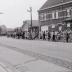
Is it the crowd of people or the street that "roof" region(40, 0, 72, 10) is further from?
the street

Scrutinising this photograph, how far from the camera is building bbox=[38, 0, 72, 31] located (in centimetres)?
4331

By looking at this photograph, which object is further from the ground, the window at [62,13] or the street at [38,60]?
the window at [62,13]

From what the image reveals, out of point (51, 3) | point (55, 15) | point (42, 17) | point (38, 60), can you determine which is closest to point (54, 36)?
point (55, 15)

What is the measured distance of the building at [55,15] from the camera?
142 feet

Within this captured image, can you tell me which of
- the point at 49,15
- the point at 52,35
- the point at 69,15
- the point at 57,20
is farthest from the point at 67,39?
the point at 49,15

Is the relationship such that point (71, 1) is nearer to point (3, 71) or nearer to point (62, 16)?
point (62, 16)

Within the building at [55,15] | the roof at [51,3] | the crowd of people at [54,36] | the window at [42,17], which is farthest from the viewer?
the window at [42,17]

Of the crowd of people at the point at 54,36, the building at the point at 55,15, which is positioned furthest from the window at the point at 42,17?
the crowd of people at the point at 54,36

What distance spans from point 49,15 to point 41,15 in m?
3.85

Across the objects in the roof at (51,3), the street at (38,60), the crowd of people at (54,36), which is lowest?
the street at (38,60)

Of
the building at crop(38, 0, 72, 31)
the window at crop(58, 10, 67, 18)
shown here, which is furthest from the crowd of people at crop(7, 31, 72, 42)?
the window at crop(58, 10, 67, 18)

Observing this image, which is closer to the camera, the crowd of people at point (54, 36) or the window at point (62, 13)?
the crowd of people at point (54, 36)

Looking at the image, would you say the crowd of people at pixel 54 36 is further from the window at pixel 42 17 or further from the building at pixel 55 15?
the window at pixel 42 17

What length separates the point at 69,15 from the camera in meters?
43.2
